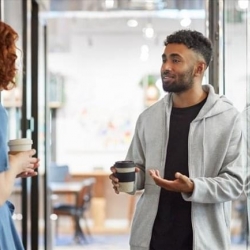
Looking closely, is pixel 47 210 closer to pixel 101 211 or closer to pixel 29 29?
pixel 29 29

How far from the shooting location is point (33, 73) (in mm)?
4418

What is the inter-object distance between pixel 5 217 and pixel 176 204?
652mm

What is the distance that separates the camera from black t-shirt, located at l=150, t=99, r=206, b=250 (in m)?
2.04

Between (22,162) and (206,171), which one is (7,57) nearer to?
(22,162)

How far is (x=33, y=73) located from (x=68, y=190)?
3115mm

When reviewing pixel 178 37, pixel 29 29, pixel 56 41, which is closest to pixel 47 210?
pixel 29 29

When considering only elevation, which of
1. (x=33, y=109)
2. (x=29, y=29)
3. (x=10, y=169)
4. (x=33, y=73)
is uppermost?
(x=29, y=29)

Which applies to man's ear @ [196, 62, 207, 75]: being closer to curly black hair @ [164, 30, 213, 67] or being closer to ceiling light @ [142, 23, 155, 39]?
curly black hair @ [164, 30, 213, 67]

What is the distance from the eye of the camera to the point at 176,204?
6.82ft

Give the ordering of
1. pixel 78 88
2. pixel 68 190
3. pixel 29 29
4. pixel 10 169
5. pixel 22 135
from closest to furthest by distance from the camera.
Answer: pixel 10 169, pixel 22 135, pixel 29 29, pixel 68 190, pixel 78 88

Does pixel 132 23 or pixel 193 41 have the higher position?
pixel 132 23

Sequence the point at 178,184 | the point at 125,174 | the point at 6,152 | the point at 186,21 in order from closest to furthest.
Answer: the point at 6,152
the point at 178,184
the point at 125,174
the point at 186,21

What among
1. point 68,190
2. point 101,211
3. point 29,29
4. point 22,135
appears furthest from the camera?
point 101,211

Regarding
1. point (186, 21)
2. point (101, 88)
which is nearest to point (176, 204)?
point (186, 21)
